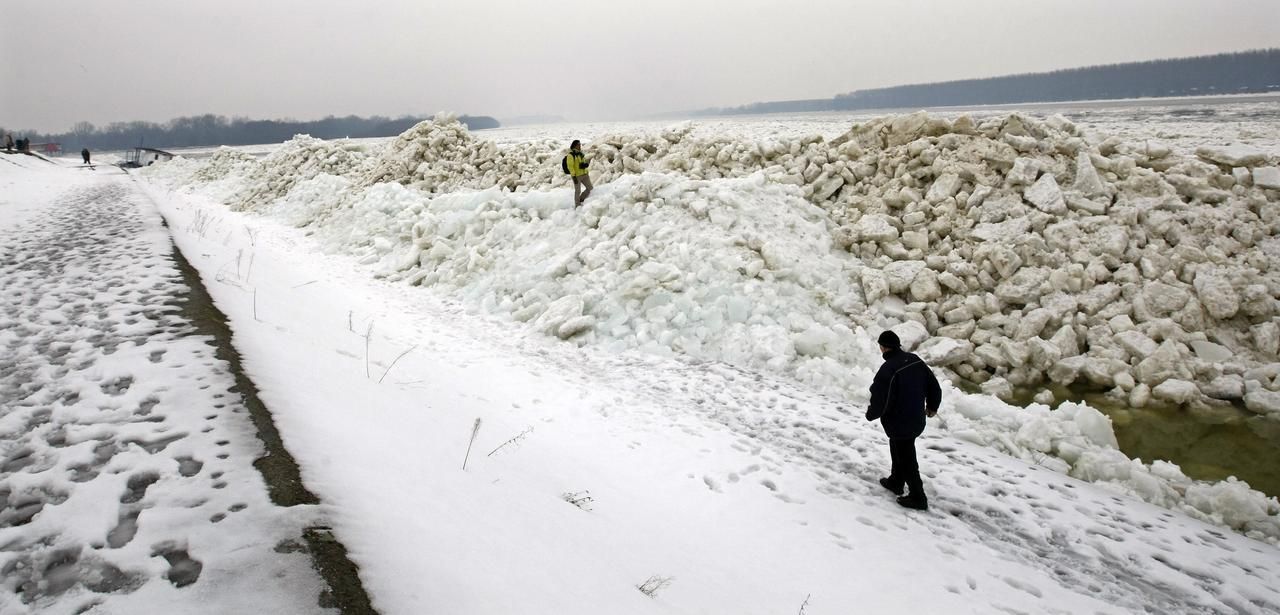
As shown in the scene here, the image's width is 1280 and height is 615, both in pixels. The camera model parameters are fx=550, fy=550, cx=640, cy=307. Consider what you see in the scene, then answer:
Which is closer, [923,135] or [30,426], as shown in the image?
[30,426]

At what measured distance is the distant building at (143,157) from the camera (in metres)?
47.9

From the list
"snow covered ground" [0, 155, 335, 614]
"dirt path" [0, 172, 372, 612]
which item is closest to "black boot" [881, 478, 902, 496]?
"dirt path" [0, 172, 372, 612]

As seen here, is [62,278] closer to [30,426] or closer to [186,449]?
[30,426]

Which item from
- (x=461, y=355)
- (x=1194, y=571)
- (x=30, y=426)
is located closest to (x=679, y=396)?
(x=461, y=355)

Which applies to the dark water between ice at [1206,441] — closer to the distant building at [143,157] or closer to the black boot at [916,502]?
the black boot at [916,502]

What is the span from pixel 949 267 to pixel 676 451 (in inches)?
225

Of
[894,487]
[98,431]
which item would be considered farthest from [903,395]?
[98,431]

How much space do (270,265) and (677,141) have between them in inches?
370

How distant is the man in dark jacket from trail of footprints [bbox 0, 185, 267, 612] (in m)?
4.37

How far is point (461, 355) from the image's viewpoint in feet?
25.1

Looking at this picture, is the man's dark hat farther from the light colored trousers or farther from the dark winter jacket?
the light colored trousers

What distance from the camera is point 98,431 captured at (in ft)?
11.1

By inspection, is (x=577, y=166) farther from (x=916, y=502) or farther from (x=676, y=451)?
(x=916, y=502)

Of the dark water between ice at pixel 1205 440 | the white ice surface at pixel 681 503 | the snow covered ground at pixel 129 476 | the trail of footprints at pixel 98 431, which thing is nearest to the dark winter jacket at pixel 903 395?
the white ice surface at pixel 681 503
